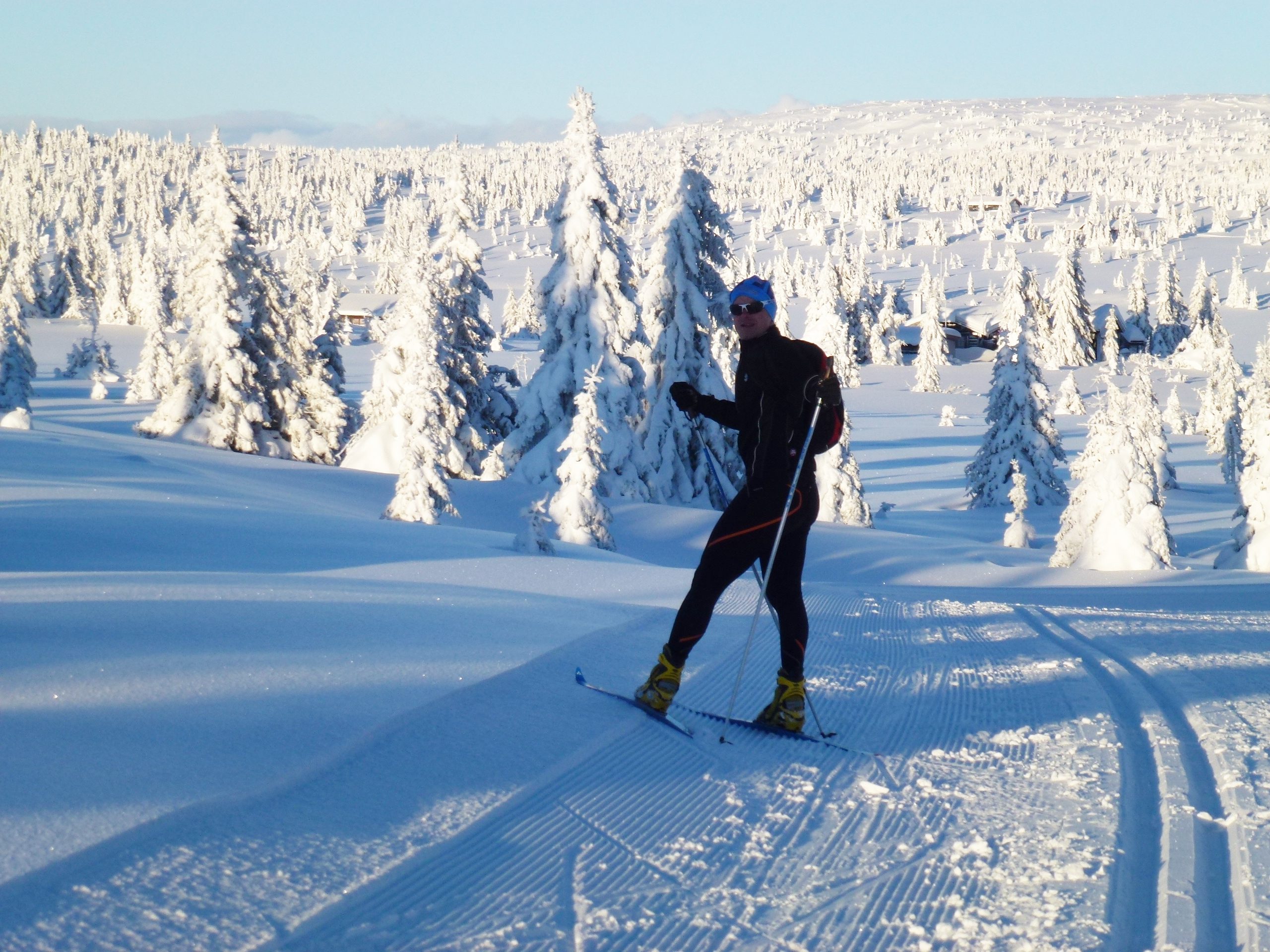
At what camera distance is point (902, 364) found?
91562mm

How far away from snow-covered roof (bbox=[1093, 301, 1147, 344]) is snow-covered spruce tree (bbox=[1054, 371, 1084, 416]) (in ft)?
81.7

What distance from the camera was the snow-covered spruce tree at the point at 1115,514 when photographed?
2205 centimetres

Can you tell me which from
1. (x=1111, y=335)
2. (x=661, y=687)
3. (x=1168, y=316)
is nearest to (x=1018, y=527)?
(x=661, y=687)

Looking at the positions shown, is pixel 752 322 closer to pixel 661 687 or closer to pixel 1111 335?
pixel 661 687

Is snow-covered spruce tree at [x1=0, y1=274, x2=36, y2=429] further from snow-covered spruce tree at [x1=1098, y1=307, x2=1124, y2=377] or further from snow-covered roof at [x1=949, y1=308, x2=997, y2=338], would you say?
snow-covered roof at [x1=949, y1=308, x2=997, y2=338]

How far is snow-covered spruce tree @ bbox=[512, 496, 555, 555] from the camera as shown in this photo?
11031mm

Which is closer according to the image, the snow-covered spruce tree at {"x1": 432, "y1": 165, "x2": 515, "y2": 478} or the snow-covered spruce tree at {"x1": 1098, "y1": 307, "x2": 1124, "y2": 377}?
the snow-covered spruce tree at {"x1": 432, "y1": 165, "x2": 515, "y2": 478}

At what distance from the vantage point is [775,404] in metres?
4.27

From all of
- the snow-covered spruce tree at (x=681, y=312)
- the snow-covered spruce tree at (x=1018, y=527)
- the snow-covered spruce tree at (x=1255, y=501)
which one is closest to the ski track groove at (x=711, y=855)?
the snow-covered spruce tree at (x=681, y=312)

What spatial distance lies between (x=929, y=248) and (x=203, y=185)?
159875 mm

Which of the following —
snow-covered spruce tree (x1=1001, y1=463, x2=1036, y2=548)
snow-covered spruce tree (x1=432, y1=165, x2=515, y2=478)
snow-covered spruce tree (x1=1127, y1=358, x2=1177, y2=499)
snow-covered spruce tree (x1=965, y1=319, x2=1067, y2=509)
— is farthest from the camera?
snow-covered spruce tree (x1=965, y1=319, x2=1067, y2=509)

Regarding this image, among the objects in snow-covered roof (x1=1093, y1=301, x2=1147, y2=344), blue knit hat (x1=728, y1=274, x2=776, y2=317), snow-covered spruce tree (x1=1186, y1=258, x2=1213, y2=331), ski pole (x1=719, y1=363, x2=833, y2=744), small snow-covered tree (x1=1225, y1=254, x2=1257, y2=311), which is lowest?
ski pole (x1=719, y1=363, x2=833, y2=744)

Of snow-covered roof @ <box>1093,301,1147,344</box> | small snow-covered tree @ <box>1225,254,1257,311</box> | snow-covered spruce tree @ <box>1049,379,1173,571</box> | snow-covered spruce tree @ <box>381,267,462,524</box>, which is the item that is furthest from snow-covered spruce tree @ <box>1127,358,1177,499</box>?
small snow-covered tree @ <box>1225,254,1257,311</box>

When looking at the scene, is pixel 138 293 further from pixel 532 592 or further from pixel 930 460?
pixel 532 592
